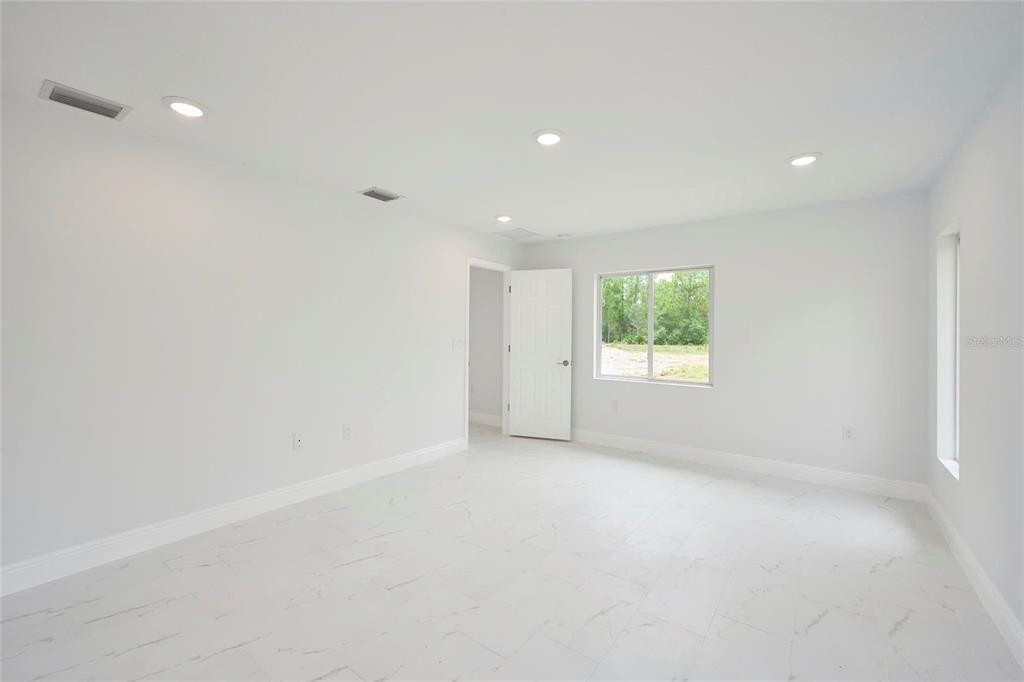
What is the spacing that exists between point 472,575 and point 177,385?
2.12 metres

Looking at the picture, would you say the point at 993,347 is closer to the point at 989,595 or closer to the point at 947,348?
the point at 989,595

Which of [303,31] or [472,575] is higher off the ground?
[303,31]

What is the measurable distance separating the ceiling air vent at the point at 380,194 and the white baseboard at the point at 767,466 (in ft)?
10.8

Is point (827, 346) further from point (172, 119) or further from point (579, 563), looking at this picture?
point (172, 119)

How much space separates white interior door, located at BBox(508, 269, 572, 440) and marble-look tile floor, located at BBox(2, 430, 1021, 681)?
206 cm

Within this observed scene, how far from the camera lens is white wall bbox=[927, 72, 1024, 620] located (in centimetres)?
189

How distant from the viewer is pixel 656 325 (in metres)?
5.02

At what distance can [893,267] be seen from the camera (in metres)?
3.67

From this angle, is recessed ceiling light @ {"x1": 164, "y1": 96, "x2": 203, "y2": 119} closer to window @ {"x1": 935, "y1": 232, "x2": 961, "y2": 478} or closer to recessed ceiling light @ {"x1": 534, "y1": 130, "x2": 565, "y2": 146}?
recessed ceiling light @ {"x1": 534, "y1": 130, "x2": 565, "y2": 146}

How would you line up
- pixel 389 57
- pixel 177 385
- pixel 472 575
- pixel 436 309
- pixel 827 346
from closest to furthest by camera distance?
pixel 389 57 → pixel 472 575 → pixel 177 385 → pixel 827 346 → pixel 436 309

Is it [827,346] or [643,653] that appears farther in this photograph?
[827,346]

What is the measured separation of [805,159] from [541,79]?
1.94 meters

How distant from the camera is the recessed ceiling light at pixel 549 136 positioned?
2.55 m

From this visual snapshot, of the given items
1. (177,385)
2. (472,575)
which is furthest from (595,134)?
(177,385)
